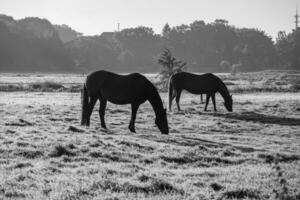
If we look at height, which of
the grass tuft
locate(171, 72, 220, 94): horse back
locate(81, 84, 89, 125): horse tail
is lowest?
the grass tuft

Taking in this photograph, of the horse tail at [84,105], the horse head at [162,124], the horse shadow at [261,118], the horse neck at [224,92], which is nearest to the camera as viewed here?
the horse head at [162,124]

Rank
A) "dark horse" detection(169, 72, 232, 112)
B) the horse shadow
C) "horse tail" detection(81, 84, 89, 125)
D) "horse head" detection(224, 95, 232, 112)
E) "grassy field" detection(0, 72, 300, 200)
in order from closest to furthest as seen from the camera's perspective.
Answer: "grassy field" detection(0, 72, 300, 200) → "horse tail" detection(81, 84, 89, 125) → the horse shadow → "horse head" detection(224, 95, 232, 112) → "dark horse" detection(169, 72, 232, 112)

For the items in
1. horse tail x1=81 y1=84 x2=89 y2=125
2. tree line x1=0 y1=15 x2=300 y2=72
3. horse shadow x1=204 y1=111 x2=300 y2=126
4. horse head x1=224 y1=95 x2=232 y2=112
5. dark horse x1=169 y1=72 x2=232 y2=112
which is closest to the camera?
horse tail x1=81 y1=84 x2=89 y2=125

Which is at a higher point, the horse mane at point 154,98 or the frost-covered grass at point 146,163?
the horse mane at point 154,98

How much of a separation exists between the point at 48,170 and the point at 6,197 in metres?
1.97

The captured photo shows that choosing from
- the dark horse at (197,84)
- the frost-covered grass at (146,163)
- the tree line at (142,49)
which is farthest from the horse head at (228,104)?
the tree line at (142,49)

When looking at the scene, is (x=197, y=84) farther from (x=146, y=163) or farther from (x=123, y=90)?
(x=146, y=163)

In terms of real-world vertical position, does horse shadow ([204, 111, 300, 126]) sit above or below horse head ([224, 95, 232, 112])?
below

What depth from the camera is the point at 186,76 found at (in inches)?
1106

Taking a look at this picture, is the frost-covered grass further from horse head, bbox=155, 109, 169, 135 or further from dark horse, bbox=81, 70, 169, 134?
dark horse, bbox=81, 70, 169, 134

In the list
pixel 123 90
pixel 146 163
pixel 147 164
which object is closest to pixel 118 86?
pixel 123 90

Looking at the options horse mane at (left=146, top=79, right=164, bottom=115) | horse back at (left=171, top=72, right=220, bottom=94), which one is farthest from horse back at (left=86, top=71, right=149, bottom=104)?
horse back at (left=171, top=72, right=220, bottom=94)

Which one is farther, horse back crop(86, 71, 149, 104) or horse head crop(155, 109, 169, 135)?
horse back crop(86, 71, 149, 104)

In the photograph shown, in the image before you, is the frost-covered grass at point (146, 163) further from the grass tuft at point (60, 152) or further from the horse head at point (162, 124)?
the horse head at point (162, 124)
